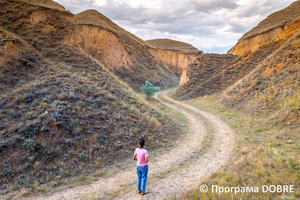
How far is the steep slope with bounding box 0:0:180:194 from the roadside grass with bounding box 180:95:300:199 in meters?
4.22

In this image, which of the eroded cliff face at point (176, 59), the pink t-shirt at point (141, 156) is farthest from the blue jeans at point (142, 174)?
the eroded cliff face at point (176, 59)

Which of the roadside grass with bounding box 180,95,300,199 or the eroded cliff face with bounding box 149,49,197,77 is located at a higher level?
the eroded cliff face with bounding box 149,49,197,77

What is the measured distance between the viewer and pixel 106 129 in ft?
29.3

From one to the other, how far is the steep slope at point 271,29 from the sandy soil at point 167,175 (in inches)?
1106

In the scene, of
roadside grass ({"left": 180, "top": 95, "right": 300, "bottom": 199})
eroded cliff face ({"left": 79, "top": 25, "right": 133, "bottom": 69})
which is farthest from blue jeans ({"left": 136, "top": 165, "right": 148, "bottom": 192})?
eroded cliff face ({"left": 79, "top": 25, "right": 133, "bottom": 69})

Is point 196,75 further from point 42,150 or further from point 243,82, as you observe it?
point 42,150

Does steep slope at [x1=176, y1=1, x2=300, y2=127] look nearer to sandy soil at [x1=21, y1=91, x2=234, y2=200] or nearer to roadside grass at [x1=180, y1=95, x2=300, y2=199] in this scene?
roadside grass at [x1=180, y1=95, x2=300, y2=199]

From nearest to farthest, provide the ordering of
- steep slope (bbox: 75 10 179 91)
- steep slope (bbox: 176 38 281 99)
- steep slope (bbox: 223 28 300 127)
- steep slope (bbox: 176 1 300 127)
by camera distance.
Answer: steep slope (bbox: 223 28 300 127), steep slope (bbox: 176 1 300 127), steep slope (bbox: 176 38 281 99), steep slope (bbox: 75 10 179 91)

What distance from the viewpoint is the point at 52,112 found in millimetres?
8414

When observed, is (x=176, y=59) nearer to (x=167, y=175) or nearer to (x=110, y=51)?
(x=110, y=51)

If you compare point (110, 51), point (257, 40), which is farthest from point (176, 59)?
point (110, 51)

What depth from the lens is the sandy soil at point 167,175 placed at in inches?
204

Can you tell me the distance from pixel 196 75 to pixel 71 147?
26.4 metres

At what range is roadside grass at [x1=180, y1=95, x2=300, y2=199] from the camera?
15.4 feet
